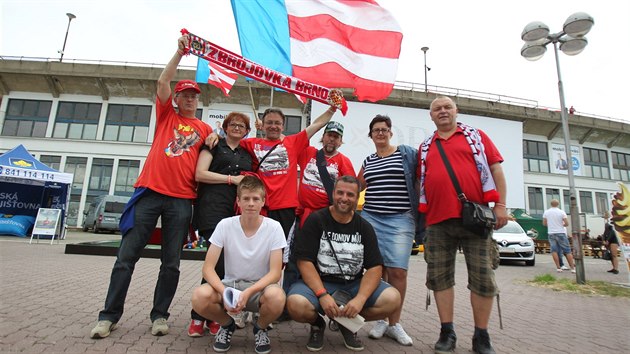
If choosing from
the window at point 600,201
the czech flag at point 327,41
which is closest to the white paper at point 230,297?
the czech flag at point 327,41

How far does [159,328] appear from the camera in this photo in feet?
9.59

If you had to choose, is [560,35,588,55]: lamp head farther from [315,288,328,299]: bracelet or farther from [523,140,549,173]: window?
[523,140,549,173]: window

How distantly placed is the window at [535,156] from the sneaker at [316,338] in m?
33.6

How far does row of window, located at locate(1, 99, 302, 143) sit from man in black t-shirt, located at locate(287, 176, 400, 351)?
26.0 m

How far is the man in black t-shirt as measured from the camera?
2828mm

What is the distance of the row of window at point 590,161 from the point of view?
31.0m

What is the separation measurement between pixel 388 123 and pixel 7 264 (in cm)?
779

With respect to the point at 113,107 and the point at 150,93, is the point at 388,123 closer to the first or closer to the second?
the point at 150,93

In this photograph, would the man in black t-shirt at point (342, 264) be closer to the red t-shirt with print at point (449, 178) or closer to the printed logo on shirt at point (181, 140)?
the red t-shirt with print at point (449, 178)

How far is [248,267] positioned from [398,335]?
5.02ft

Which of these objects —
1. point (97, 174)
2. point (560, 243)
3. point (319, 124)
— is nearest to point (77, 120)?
point (97, 174)

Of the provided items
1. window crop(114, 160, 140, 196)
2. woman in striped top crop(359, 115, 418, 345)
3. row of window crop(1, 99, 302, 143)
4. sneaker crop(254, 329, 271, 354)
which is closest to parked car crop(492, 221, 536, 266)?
woman in striped top crop(359, 115, 418, 345)

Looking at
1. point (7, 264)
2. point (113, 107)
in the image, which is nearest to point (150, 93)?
point (113, 107)

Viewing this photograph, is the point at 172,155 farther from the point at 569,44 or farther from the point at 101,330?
the point at 569,44
